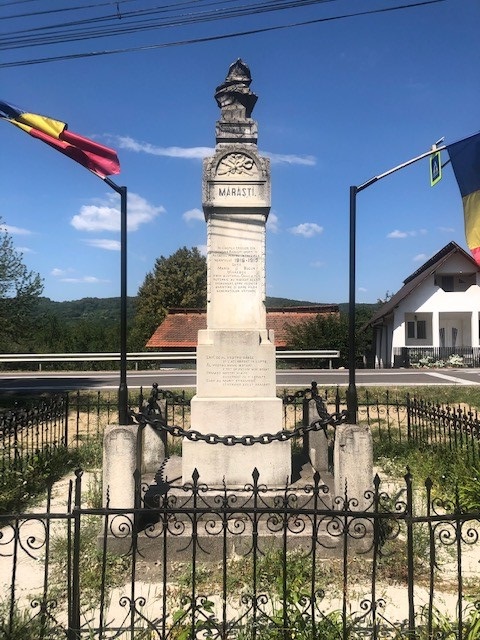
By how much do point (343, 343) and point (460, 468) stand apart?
19626mm

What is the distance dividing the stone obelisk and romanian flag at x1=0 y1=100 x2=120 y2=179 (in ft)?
4.09

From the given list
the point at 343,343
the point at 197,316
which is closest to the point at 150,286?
the point at 197,316

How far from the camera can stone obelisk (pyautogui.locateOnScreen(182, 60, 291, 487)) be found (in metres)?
5.69

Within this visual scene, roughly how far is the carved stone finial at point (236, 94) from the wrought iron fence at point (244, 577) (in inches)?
173

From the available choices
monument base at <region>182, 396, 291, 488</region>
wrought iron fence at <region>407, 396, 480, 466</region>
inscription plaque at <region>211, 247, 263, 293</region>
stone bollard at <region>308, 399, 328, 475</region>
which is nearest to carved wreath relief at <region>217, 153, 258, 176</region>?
inscription plaque at <region>211, 247, 263, 293</region>

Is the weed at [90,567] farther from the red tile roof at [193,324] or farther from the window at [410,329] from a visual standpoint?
the window at [410,329]

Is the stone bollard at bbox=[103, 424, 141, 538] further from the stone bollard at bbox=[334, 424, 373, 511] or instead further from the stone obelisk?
the stone bollard at bbox=[334, 424, 373, 511]

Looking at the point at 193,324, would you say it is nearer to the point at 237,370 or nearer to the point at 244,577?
the point at 237,370

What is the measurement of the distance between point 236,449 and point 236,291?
6.06ft

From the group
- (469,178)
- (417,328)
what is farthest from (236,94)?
(417,328)

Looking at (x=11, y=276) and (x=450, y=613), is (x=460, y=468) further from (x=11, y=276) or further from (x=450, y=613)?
(x=11, y=276)

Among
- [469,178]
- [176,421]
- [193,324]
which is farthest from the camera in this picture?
[193,324]

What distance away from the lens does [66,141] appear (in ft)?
16.7

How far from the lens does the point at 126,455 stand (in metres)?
4.75
